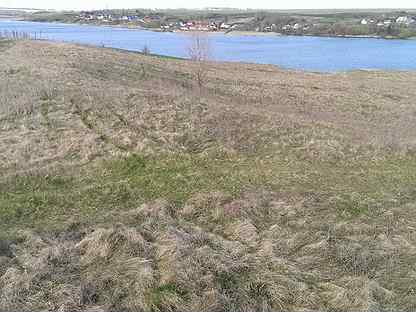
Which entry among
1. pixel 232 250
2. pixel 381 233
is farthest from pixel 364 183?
pixel 232 250

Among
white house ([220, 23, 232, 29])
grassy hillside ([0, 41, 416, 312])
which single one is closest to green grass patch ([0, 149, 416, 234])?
grassy hillside ([0, 41, 416, 312])

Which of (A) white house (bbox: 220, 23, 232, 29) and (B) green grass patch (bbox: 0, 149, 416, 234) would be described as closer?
(B) green grass patch (bbox: 0, 149, 416, 234)

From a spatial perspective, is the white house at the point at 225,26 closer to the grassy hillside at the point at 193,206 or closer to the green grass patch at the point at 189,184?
the grassy hillside at the point at 193,206

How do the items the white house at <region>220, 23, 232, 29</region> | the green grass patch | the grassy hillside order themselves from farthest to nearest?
the white house at <region>220, 23, 232, 29</region> < the green grass patch < the grassy hillside

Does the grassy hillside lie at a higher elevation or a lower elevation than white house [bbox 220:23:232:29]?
lower

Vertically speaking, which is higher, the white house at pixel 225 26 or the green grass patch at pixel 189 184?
the white house at pixel 225 26

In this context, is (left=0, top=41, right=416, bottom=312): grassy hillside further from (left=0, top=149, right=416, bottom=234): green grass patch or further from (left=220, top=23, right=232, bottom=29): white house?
(left=220, top=23, right=232, bottom=29): white house

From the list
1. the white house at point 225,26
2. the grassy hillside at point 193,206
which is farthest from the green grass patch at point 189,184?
the white house at point 225,26

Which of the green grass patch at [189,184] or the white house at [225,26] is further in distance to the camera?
the white house at [225,26]

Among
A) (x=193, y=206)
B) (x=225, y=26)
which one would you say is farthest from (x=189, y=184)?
(x=225, y=26)
